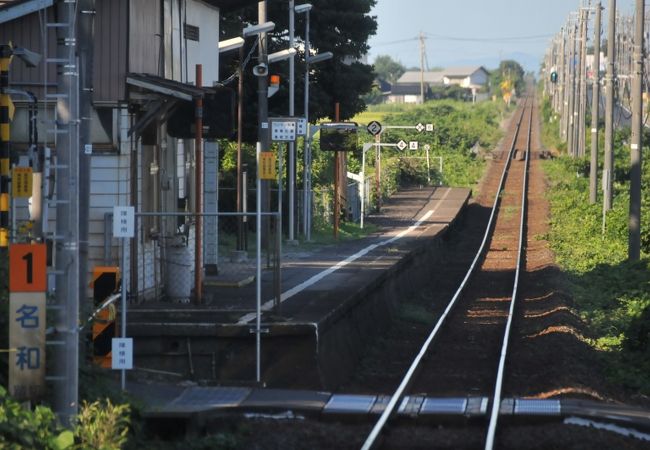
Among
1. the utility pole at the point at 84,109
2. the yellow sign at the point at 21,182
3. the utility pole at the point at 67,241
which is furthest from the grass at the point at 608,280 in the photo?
the utility pole at the point at 67,241

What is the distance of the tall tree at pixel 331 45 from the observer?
35875mm

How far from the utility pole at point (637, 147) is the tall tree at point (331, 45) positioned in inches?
410

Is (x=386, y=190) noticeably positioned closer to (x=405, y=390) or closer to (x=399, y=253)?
(x=399, y=253)

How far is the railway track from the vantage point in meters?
14.0

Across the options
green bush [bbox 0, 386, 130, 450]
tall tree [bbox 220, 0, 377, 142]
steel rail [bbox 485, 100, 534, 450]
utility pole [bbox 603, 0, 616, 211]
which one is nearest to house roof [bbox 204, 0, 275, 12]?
steel rail [bbox 485, 100, 534, 450]

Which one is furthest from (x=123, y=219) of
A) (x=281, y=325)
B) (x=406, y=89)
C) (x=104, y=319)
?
(x=406, y=89)

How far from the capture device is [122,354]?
11891 mm

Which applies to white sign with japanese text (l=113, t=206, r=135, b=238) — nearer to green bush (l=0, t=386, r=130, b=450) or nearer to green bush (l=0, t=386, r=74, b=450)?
green bush (l=0, t=386, r=130, b=450)

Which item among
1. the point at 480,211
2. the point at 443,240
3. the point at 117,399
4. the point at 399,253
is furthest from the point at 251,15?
the point at 117,399

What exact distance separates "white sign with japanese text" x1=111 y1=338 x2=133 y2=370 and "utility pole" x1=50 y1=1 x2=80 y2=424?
236cm

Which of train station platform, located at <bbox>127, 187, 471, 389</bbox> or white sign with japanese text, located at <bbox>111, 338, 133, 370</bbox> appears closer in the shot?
white sign with japanese text, located at <bbox>111, 338, 133, 370</bbox>

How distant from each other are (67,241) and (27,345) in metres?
0.83

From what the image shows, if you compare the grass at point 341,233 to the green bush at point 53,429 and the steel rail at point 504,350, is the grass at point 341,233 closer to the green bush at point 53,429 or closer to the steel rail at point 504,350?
the steel rail at point 504,350

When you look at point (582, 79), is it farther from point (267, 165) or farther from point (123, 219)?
point (123, 219)
